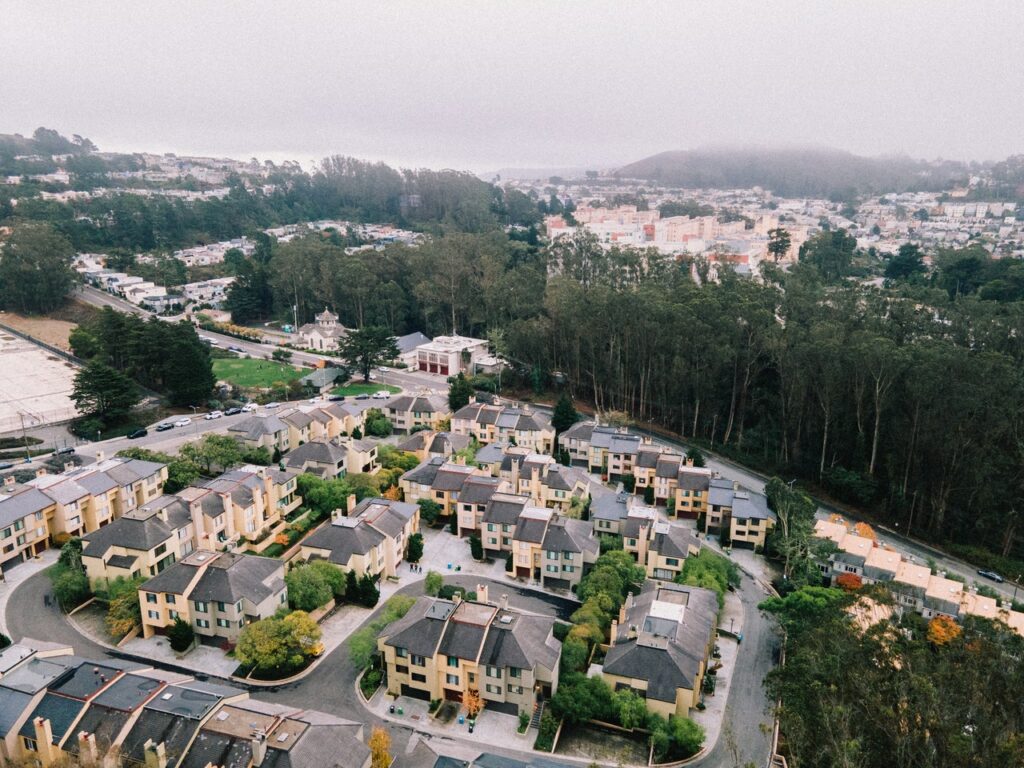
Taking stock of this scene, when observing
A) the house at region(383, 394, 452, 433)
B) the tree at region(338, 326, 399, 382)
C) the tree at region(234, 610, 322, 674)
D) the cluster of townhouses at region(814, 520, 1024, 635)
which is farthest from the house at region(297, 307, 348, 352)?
the cluster of townhouses at region(814, 520, 1024, 635)

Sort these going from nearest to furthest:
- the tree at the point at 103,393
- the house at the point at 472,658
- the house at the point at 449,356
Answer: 1. the house at the point at 472,658
2. the tree at the point at 103,393
3. the house at the point at 449,356

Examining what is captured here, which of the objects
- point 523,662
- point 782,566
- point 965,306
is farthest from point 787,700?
point 965,306

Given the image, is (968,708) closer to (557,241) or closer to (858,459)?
(858,459)

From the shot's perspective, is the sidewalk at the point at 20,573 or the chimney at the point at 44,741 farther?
the sidewalk at the point at 20,573

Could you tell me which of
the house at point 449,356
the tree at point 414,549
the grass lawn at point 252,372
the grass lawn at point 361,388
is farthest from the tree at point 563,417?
the grass lawn at point 252,372

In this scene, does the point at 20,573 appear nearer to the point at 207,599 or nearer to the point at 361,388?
the point at 207,599

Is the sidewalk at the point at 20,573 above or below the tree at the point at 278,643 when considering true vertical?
below

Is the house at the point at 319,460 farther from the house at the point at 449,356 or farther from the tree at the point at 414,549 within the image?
the house at the point at 449,356

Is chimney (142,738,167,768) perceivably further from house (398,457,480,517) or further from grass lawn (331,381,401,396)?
grass lawn (331,381,401,396)
